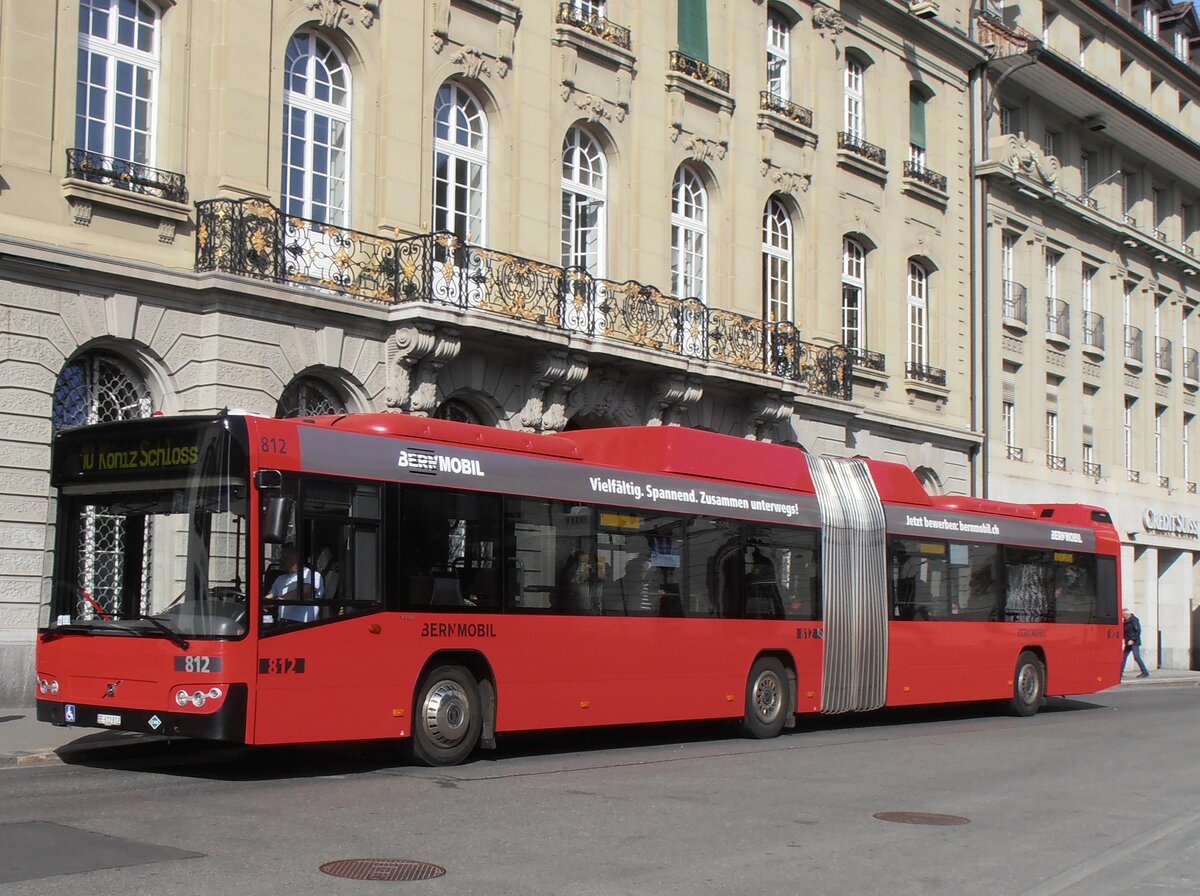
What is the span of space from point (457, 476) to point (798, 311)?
1734 cm

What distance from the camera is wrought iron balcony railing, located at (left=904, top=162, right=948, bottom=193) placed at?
33781 mm

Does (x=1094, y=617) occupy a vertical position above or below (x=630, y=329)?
below

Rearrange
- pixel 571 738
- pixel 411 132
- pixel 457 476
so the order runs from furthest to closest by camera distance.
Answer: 1. pixel 411 132
2. pixel 571 738
3. pixel 457 476

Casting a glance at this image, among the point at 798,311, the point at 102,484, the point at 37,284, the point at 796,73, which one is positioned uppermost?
the point at 796,73

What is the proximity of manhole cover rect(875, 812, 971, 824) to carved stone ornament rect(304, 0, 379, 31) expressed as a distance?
1414cm

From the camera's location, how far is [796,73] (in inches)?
1193

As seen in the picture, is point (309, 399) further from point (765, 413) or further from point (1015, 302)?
point (1015, 302)

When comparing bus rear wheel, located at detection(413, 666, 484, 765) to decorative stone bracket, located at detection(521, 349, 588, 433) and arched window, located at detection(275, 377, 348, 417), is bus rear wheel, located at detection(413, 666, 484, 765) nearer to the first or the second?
arched window, located at detection(275, 377, 348, 417)

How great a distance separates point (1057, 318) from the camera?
39.6 metres

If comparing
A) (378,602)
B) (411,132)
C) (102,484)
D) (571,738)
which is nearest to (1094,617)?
(571,738)

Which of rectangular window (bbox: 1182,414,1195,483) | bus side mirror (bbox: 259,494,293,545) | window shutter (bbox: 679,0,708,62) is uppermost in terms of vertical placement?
window shutter (bbox: 679,0,708,62)

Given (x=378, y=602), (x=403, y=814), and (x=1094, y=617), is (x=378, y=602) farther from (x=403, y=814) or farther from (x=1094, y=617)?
(x=1094, y=617)

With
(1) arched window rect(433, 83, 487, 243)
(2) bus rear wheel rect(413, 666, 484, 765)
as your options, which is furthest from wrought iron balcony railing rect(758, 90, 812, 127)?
(2) bus rear wheel rect(413, 666, 484, 765)

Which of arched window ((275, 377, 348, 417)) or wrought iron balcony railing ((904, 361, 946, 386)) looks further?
wrought iron balcony railing ((904, 361, 946, 386))
